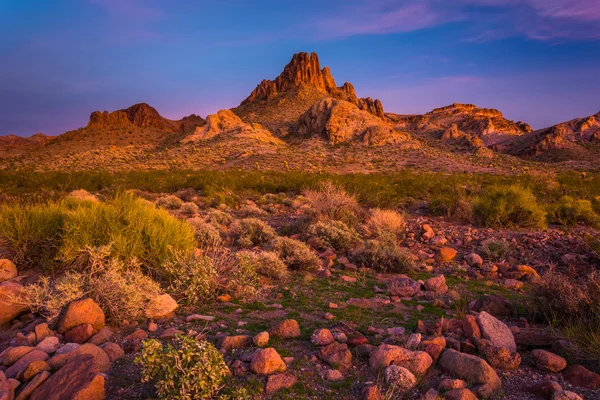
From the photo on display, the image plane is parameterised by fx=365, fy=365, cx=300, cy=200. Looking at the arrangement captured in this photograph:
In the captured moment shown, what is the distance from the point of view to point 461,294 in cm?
528

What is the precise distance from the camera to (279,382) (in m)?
2.72

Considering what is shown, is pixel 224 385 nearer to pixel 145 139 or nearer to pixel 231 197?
pixel 231 197

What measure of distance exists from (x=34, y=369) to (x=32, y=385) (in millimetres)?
200

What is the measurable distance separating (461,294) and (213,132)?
6534 centimetres

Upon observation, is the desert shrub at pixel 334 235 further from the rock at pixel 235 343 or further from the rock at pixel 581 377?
the rock at pixel 581 377

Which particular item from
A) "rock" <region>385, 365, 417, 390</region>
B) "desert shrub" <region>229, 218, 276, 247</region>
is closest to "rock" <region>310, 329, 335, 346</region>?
"rock" <region>385, 365, 417, 390</region>

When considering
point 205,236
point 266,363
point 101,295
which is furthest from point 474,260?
point 101,295

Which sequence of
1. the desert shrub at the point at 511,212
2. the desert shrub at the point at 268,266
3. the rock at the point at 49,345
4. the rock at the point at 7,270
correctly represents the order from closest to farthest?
the rock at the point at 49,345, the rock at the point at 7,270, the desert shrub at the point at 268,266, the desert shrub at the point at 511,212

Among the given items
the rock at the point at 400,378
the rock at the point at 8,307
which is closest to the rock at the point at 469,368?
the rock at the point at 400,378

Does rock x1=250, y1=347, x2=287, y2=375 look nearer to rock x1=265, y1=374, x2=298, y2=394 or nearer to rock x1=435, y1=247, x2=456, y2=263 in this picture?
rock x1=265, y1=374, x2=298, y2=394

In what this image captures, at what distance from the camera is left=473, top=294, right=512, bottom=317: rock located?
433cm

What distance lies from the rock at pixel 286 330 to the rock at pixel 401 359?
2.80ft

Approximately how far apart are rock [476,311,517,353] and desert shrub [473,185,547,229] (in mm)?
7408

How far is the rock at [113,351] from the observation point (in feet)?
10.1
